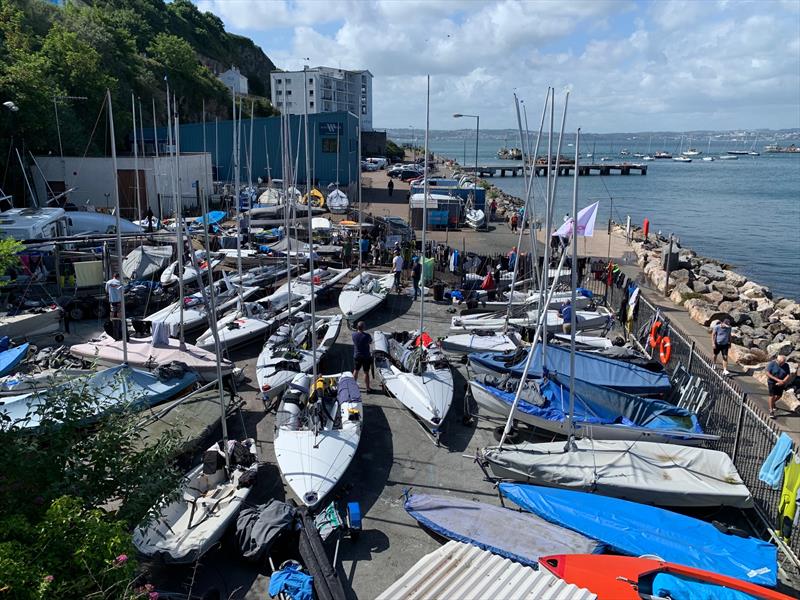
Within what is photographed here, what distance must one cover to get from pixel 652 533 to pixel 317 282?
15332 mm

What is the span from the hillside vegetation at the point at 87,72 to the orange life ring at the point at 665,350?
18.2 m

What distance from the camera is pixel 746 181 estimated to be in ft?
→ 335

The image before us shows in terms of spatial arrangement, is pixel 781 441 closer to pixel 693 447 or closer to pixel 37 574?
pixel 693 447

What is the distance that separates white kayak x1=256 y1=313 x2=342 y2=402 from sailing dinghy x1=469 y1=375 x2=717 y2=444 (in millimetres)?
4323

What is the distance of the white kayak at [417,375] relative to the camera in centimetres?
1261

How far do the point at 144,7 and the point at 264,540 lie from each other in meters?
92.8

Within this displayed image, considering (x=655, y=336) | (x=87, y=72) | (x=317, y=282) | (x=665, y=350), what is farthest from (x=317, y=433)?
(x=87, y=72)

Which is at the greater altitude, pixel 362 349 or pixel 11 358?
pixel 362 349

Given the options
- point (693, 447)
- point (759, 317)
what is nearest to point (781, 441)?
point (693, 447)

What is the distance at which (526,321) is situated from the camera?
722 inches

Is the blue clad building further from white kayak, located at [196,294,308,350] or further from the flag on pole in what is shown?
the flag on pole

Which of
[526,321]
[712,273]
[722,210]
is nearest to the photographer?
[526,321]

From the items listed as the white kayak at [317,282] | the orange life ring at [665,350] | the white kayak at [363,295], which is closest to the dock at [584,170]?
the white kayak at [317,282]

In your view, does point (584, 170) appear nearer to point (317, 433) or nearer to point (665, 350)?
point (665, 350)
